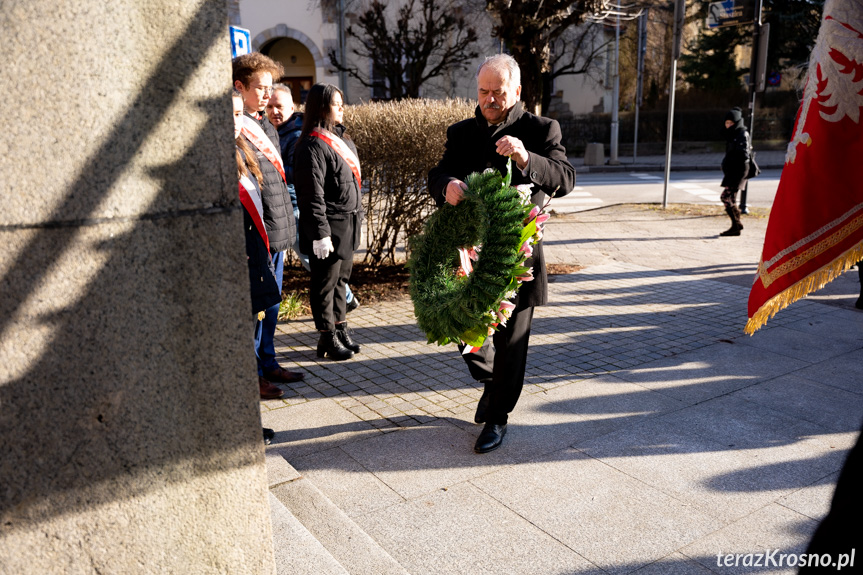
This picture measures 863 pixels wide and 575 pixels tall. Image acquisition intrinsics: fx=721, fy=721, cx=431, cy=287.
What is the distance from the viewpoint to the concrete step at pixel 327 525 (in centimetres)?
301

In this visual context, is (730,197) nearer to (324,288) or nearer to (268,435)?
(324,288)

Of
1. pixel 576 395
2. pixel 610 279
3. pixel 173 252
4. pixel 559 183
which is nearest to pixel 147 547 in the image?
pixel 173 252

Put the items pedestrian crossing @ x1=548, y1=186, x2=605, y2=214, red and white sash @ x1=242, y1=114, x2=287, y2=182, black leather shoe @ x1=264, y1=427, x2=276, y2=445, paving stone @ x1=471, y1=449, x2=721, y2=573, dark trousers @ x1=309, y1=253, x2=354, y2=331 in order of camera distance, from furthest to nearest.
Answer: pedestrian crossing @ x1=548, y1=186, x2=605, y2=214, dark trousers @ x1=309, y1=253, x2=354, y2=331, red and white sash @ x1=242, y1=114, x2=287, y2=182, black leather shoe @ x1=264, y1=427, x2=276, y2=445, paving stone @ x1=471, y1=449, x2=721, y2=573

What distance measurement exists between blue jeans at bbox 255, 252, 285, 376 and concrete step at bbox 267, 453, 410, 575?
141cm

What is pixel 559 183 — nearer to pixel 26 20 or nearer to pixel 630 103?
pixel 26 20

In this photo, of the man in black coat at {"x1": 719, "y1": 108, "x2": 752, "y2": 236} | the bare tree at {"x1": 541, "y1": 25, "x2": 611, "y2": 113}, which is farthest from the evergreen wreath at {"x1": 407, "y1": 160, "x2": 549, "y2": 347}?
the bare tree at {"x1": 541, "y1": 25, "x2": 611, "y2": 113}

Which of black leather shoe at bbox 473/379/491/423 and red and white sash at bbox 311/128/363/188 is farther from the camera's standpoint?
red and white sash at bbox 311/128/363/188

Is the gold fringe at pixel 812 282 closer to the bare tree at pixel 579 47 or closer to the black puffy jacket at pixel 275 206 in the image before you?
the black puffy jacket at pixel 275 206

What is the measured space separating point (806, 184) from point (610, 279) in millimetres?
6330

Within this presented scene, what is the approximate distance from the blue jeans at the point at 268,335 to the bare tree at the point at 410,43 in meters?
22.3

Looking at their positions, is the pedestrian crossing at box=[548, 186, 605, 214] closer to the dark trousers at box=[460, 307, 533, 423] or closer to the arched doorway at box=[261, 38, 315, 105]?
the dark trousers at box=[460, 307, 533, 423]

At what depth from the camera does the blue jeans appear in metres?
5.15

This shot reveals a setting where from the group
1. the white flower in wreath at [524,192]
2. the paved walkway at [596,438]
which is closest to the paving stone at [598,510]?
the paved walkway at [596,438]

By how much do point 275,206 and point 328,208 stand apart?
3.37ft
